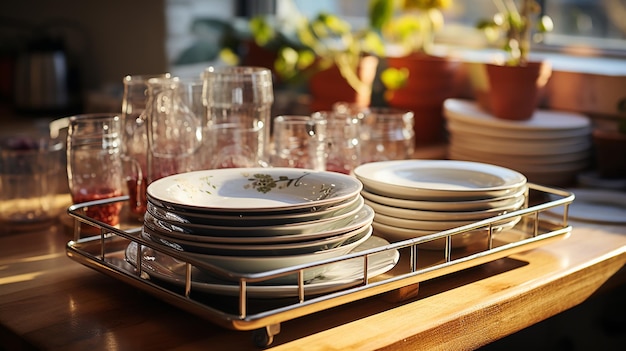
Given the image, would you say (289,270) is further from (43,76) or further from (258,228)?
(43,76)

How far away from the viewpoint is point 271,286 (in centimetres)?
86

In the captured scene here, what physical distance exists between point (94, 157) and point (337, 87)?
3.01ft

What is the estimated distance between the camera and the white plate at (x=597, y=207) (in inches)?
54.0

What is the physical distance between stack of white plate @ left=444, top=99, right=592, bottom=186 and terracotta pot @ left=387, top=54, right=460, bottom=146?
0.22m

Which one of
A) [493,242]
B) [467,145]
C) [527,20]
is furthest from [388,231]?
[527,20]

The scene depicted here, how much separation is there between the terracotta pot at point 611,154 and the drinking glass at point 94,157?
96 centimetres

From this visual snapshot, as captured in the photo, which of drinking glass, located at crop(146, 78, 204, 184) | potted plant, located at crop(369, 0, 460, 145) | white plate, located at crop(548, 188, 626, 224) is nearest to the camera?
drinking glass, located at crop(146, 78, 204, 184)

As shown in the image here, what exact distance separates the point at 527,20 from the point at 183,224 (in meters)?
1.10

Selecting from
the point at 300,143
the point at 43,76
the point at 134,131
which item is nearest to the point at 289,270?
the point at 300,143

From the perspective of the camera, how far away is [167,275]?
35.5 inches

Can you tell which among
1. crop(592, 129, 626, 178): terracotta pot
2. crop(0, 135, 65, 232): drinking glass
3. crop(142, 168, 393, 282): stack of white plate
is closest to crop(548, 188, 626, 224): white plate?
crop(592, 129, 626, 178): terracotta pot

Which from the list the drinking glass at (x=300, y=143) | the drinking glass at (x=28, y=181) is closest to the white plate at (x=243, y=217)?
the drinking glass at (x=300, y=143)

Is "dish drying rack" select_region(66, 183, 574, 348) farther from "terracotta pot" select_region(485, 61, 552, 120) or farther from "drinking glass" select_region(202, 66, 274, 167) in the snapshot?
"terracotta pot" select_region(485, 61, 552, 120)

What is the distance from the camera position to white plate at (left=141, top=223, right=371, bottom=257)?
0.86m
